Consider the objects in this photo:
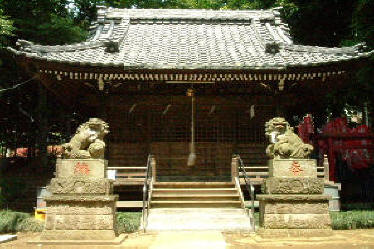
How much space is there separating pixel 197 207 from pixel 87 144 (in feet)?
13.5

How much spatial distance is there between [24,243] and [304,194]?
20.8 feet

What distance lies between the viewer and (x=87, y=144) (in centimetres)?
925

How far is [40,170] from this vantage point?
21.9m

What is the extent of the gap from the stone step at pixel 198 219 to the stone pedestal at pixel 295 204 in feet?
4.50

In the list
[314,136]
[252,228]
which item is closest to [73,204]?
[252,228]

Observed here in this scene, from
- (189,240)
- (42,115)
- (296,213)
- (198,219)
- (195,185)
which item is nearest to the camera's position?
(189,240)

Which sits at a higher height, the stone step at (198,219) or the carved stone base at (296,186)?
the carved stone base at (296,186)

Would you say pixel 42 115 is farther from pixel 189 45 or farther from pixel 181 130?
pixel 189 45

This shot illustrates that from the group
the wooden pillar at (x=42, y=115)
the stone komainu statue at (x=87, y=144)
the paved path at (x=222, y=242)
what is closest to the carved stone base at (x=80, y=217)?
the paved path at (x=222, y=242)

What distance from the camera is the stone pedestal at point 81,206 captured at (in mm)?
Answer: 8688

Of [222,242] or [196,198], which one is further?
[196,198]

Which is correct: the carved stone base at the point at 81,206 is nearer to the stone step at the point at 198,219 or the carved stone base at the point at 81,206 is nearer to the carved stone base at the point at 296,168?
the stone step at the point at 198,219

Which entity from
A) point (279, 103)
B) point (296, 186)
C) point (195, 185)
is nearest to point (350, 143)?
point (279, 103)

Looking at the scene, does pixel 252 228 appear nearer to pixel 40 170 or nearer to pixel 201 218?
pixel 201 218
